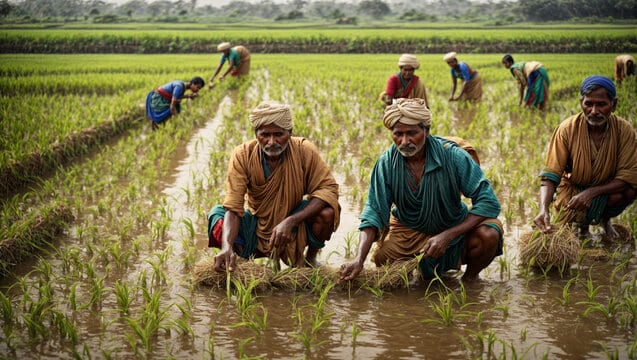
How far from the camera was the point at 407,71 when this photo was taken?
7.19m

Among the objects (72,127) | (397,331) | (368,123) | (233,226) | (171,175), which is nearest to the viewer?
(397,331)

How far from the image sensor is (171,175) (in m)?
6.41

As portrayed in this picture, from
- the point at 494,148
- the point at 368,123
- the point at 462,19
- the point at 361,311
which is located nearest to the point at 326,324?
the point at 361,311

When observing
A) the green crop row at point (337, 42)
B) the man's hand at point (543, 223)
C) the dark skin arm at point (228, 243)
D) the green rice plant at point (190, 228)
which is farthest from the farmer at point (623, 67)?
the dark skin arm at point (228, 243)

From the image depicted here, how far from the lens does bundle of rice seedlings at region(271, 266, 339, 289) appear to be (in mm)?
3510

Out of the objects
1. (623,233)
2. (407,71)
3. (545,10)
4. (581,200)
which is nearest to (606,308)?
(581,200)

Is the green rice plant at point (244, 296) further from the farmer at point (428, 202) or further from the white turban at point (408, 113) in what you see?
the white turban at point (408, 113)

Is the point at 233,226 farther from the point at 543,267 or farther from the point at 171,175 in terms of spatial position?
the point at 171,175

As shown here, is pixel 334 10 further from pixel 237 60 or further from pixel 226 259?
pixel 226 259

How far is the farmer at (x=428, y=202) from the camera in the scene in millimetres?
3398

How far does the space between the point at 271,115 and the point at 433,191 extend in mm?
994

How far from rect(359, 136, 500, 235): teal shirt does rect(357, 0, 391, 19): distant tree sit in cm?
5793

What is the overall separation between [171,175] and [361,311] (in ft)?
11.9

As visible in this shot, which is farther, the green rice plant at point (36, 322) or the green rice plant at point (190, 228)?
the green rice plant at point (190, 228)
